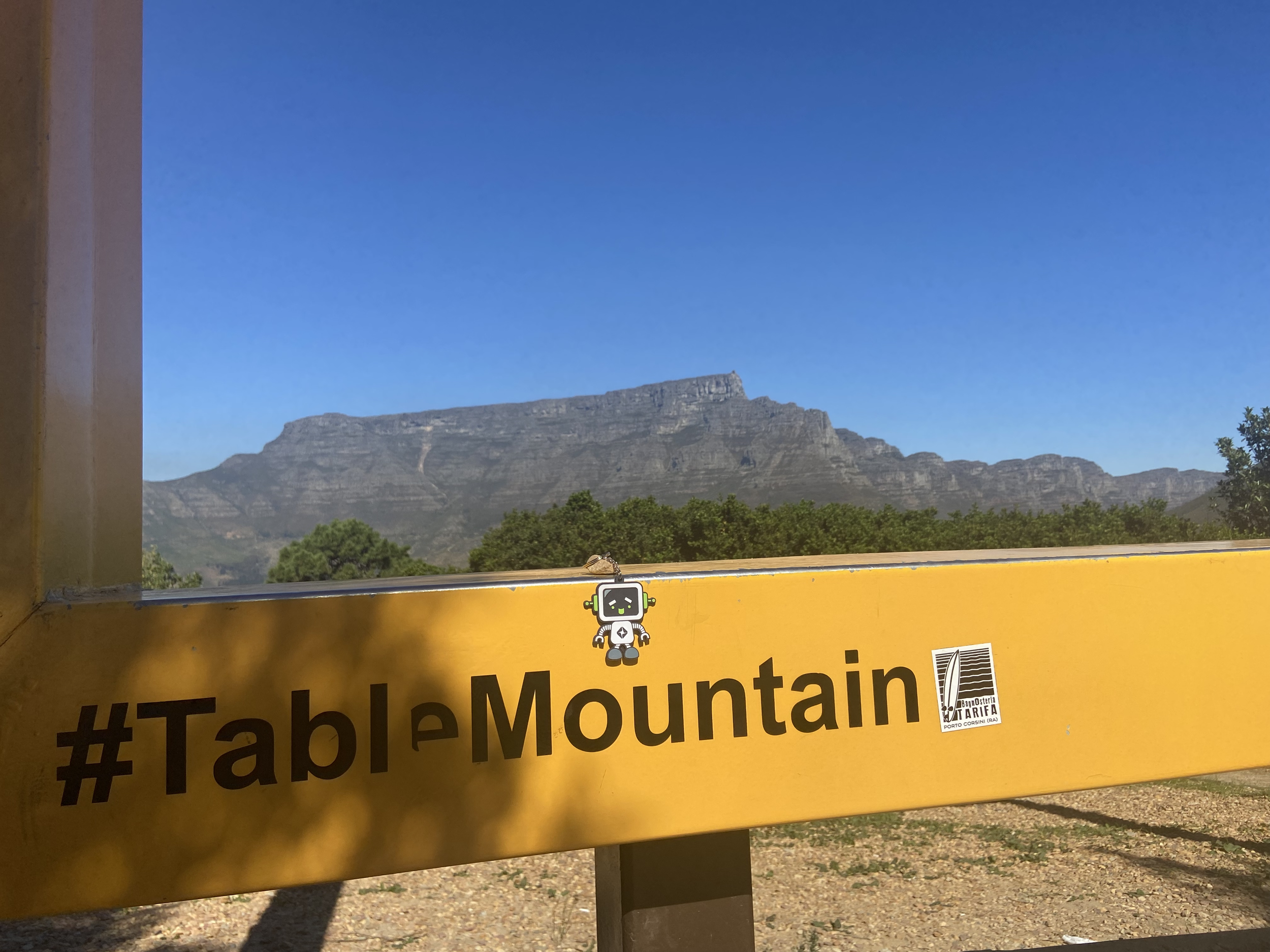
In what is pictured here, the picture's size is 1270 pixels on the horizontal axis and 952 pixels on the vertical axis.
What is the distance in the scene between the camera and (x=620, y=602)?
4.15 ft

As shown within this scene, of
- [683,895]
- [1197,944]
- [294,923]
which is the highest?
[683,895]

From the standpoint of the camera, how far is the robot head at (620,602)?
126 cm

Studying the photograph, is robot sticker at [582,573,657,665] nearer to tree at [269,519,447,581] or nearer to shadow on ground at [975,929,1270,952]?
shadow on ground at [975,929,1270,952]

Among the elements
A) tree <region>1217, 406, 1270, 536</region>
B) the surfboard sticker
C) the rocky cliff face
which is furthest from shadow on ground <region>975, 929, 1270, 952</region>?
the rocky cliff face

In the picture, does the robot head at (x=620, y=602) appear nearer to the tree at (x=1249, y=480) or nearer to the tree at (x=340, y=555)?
the tree at (x=1249, y=480)

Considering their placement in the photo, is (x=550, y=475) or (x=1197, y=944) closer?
(x=1197, y=944)

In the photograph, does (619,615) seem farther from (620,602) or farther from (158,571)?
(158,571)

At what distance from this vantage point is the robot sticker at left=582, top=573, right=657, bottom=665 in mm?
1258

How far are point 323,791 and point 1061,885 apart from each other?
258 inches

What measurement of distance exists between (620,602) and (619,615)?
21 millimetres

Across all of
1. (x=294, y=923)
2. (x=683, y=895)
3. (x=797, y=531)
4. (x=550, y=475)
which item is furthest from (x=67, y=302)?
(x=550, y=475)

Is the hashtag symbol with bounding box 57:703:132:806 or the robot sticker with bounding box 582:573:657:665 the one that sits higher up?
the robot sticker with bounding box 582:573:657:665

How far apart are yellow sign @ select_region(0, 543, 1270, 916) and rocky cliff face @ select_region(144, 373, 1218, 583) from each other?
396 ft

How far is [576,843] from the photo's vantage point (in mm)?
1225
